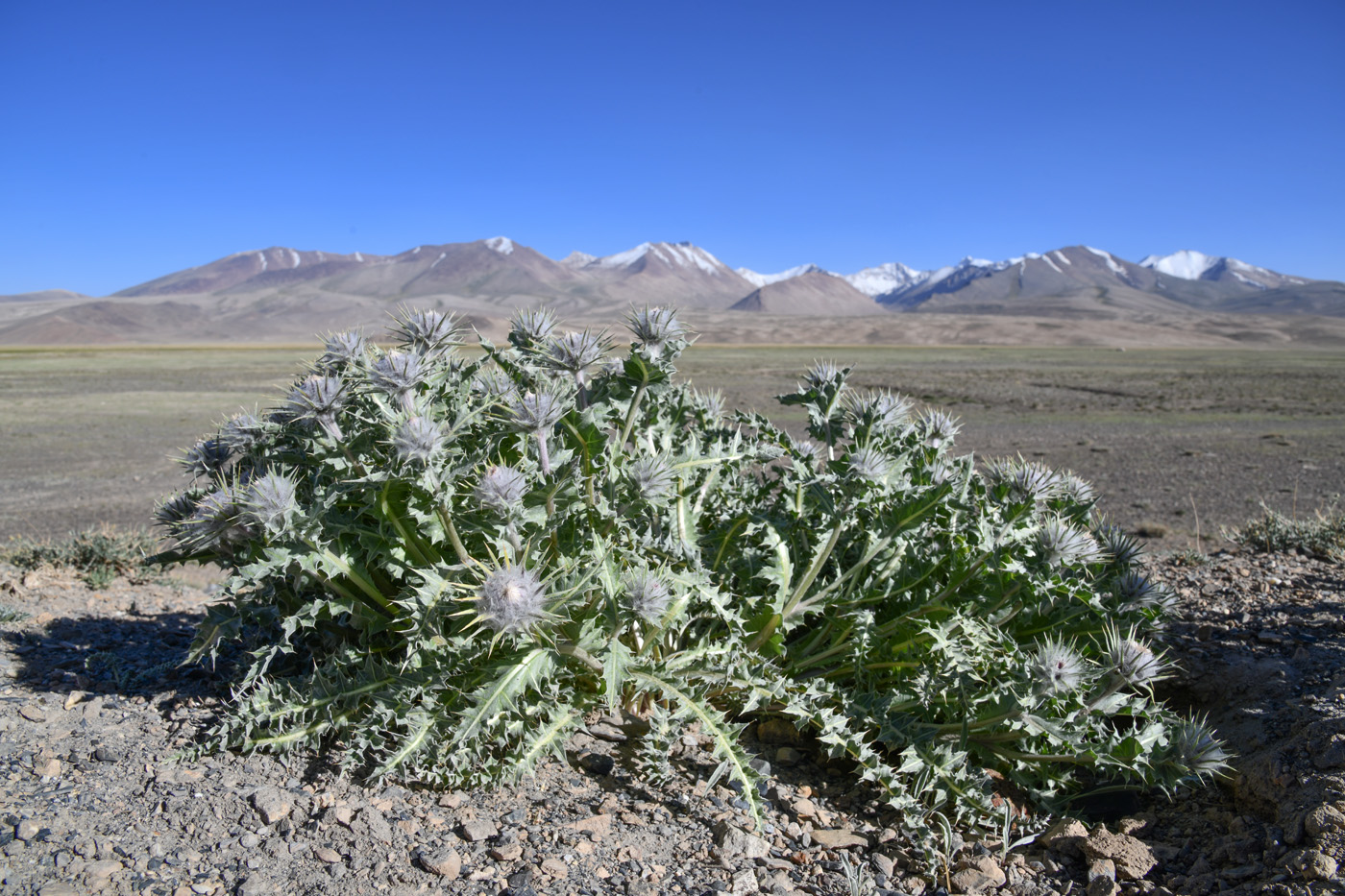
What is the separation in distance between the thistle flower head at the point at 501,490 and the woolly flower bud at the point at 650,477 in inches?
18.3

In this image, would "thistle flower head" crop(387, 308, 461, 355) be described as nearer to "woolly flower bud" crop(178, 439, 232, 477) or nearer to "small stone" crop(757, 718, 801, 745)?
"woolly flower bud" crop(178, 439, 232, 477)

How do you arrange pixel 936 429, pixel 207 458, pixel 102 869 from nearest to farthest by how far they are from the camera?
pixel 102 869 → pixel 207 458 → pixel 936 429

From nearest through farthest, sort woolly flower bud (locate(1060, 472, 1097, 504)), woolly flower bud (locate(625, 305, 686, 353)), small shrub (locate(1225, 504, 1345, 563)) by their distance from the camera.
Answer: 1. woolly flower bud (locate(625, 305, 686, 353))
2. woolly flower bud (locate(1060, 472, 1097, 504))
3. small shrub (locate(1225, 504, 1345, 563))

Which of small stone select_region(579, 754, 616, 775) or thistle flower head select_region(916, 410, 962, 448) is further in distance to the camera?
thistle flower head select_region(916, 410, 962, 448)

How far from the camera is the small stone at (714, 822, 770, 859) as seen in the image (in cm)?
273

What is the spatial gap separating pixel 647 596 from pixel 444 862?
1.05 metres

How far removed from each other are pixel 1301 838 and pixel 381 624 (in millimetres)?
3248

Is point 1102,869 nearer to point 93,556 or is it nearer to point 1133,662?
point 1133,662

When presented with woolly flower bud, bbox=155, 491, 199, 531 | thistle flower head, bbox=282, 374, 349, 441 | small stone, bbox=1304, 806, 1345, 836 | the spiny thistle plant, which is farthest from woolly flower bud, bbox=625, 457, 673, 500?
small stone, bbox=1304, 806, 1345, 836

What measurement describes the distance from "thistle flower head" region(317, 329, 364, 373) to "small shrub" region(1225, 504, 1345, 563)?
617cm

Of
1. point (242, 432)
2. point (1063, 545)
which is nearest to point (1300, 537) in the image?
point (1063, 545)

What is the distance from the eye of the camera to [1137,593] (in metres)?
3.44

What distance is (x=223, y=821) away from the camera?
2.69 meters

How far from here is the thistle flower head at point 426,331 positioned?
11.0 feet
